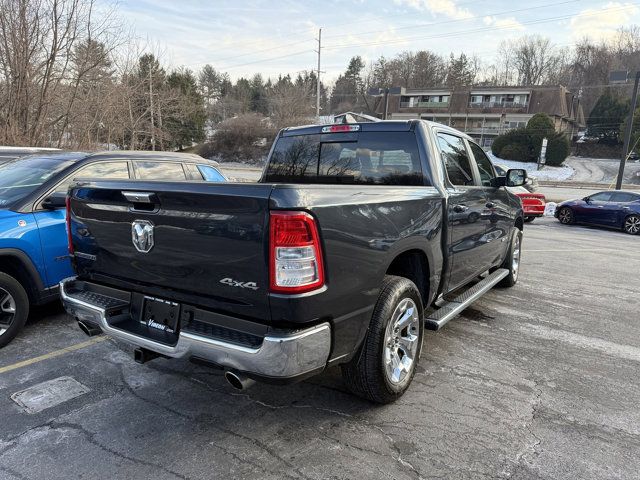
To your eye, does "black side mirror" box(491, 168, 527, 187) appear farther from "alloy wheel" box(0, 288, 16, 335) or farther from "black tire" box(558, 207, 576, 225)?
"black tire" box(558, 207, 576, 225)

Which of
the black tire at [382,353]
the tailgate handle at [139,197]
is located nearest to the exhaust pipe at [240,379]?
the black tire at [382,353]

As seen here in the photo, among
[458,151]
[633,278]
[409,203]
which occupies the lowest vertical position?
[633,278]

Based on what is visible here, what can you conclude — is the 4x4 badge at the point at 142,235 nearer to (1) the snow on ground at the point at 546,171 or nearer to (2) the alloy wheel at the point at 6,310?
(2) the alloy wheel at the point at 6,310

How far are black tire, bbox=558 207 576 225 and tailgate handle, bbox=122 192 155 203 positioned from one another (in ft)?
57.9

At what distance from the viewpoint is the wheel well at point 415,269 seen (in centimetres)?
339

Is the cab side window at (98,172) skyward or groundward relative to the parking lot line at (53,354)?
skyward

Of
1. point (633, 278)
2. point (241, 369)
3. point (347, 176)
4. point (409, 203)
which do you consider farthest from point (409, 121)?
point (633, 278)

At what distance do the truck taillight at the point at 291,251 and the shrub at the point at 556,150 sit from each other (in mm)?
49995

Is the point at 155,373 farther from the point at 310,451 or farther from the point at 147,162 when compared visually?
the point at 147,162

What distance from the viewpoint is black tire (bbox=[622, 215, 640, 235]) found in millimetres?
15469

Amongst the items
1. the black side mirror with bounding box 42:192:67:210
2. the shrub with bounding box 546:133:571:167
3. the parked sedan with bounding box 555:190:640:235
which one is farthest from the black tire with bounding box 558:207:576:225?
the shrub with bounding box 546:133:571:167

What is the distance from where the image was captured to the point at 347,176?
3971 millimetres

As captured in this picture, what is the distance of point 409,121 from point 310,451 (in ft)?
8.93

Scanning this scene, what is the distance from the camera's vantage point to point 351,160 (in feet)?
13.0
